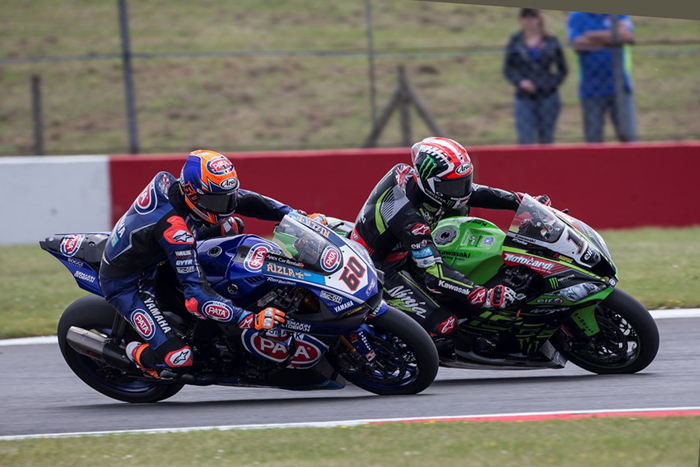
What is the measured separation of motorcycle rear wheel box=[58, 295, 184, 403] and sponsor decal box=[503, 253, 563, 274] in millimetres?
2107

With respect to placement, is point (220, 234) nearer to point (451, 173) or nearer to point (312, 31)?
point (451, 173)

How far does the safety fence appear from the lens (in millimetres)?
10852

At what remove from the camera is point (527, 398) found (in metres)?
5.90

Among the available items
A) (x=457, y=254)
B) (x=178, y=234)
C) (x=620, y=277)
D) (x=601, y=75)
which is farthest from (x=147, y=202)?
(x=601, y=75)

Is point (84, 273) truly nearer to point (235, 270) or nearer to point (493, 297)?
point (235, 270)

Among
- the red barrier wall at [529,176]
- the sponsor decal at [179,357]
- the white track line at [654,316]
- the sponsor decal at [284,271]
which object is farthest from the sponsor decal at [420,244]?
the red barrier wall at [529,176]

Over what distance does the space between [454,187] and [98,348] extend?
2.29 m

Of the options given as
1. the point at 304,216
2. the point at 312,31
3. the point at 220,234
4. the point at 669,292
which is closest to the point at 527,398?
the point at 304,216

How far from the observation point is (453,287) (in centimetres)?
611

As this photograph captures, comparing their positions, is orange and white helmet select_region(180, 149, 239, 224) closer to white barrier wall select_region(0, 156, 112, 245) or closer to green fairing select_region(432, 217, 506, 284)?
green fairing select_region(432, 217, 506, 284)

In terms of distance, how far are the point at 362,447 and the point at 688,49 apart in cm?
835

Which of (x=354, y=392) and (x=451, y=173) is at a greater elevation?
(x=451, y=173)

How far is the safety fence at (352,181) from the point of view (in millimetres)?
10852

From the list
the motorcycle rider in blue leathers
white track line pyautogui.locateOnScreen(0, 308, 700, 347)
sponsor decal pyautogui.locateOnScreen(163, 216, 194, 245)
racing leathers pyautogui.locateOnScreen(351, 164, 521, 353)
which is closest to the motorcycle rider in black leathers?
racing leathers pyautogui.locateOnScreen(351, 164, 521, 353)
